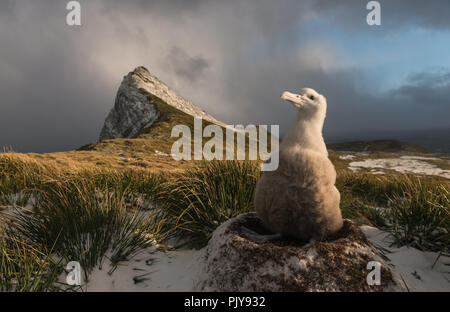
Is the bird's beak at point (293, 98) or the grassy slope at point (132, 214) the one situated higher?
the bird's beak at point (293, 98)

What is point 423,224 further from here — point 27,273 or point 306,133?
point 27,273

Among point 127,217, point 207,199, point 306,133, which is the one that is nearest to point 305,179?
point 306,133

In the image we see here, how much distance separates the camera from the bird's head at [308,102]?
2.96 m

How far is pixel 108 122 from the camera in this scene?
203 feet

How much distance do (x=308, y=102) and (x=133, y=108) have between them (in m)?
57.7

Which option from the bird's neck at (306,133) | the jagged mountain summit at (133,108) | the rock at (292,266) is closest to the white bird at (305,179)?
the bird's neck at (306,133)

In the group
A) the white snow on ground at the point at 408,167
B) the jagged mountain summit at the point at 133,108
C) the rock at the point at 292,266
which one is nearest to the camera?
the rock at the point at 292,266

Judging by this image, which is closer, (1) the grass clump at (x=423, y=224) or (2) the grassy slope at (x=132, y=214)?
(2) the grassy slope at (x=132, y=214)

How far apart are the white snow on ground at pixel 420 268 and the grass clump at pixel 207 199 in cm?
251

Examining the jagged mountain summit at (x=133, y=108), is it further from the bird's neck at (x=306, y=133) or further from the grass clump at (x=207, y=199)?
the bird's neck at (x=306, y=133)

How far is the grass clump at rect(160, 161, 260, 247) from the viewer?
4.71m

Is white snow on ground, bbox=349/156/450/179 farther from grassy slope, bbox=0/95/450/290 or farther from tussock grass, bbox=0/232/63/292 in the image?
tussock grass, bbox=0/232/63/292

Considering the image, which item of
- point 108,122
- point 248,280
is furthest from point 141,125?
point 248,280

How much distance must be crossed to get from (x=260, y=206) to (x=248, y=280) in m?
0.91
